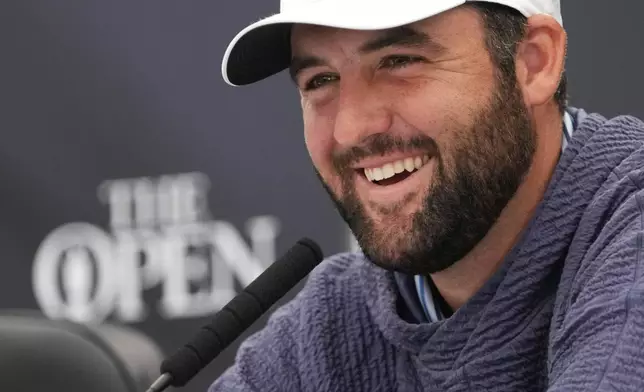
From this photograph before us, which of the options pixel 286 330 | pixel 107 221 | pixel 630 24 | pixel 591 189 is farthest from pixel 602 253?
pixel 107 221

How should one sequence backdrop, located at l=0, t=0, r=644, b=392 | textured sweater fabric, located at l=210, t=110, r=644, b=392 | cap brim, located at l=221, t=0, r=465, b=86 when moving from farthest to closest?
backdrop, located at l=0, t=0, r=644, b=392 < cap brim, located at l=221, t=0, r=465, b=86 < textured sweater fabric, located at l=210, t=110, r=644, b=392

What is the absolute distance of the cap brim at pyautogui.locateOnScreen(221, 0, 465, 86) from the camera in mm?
886

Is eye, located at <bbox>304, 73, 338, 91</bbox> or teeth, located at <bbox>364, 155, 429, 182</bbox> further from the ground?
eye, located at <bbox>304, 73, 338, 91</bbox>

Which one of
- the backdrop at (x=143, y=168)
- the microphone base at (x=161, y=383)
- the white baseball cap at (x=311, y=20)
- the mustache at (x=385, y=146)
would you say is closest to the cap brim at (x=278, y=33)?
the white baseball cap at (x=311, y=20)

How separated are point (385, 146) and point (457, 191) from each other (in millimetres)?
76

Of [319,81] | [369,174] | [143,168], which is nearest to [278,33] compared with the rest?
[319,81]

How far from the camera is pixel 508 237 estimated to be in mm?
989

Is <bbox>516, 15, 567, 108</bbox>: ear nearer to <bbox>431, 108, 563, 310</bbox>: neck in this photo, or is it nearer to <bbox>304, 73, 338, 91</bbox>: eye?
<bbox>431, 108, 563, 310</bbox>: neck

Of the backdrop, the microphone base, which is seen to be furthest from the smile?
the backdrop

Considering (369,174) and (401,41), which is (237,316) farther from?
(401,41)

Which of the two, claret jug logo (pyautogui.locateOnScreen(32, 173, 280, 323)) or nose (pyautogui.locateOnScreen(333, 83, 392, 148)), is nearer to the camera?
nose (pyautogui.locateOnScreen(333, 83, 392, 148))

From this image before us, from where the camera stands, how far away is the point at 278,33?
3.39ft

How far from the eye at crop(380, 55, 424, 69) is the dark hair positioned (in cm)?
7

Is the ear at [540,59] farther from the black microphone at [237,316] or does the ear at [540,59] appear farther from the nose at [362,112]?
the black microphone at [237,316]
